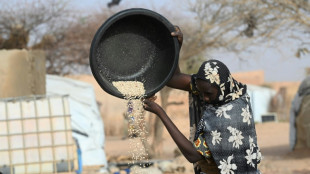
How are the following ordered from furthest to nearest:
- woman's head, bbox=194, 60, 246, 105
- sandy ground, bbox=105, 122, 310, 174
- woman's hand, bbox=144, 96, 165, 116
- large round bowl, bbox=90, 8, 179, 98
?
sandy ground, bbox=105, 122, 310, 174
large round bowl, bbox=90, 8, 179, 98
woman's hand, bbox=144, 96, 165, 116
woman's head, bbox=194, 60, 246, 105

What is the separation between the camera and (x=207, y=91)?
10.4 feet

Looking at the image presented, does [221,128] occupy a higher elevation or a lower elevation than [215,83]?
lower

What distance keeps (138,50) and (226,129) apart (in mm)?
809

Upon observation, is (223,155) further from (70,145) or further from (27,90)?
(27,90)

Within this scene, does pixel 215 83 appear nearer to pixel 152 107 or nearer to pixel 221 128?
pixel 221 128

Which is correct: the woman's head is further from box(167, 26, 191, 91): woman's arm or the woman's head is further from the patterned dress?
box(167, 26, 191, 91): woman's arm

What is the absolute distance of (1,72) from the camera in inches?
351

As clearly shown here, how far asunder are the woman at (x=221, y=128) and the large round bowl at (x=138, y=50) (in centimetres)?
37

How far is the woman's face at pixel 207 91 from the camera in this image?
10.4 ft

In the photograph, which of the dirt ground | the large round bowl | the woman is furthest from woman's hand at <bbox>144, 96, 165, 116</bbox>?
the dirt ground

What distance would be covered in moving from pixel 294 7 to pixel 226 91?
30.3ft

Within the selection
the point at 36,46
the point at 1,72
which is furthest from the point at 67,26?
the point at 1,72

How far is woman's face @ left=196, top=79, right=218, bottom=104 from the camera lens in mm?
3164

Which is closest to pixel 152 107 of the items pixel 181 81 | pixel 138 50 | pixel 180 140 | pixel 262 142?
pixel 180 140
